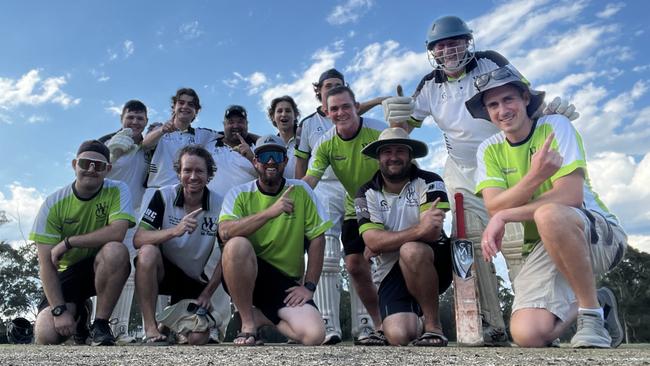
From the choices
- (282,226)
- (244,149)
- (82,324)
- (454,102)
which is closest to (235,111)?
(244,149)

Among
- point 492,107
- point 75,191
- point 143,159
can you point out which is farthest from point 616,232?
point 143,159

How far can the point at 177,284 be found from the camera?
4.57 meters

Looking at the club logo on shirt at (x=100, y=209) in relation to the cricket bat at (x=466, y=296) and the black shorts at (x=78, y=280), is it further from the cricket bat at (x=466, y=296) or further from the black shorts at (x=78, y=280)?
the cricket bat at (x=466, y=296)

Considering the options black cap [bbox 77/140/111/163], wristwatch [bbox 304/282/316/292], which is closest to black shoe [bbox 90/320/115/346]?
black cap [bbox 77/140/111/163]

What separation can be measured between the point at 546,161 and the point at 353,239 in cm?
167

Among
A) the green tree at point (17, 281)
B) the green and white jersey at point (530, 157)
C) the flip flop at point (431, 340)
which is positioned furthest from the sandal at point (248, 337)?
the green tree at point (17, 281)

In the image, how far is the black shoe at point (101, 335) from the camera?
3943 mm

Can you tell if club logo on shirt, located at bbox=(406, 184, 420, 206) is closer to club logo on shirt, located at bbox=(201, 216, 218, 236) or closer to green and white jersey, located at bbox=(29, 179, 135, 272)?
club logo on shirt, located at bbox=(201, 216, 218, 236)

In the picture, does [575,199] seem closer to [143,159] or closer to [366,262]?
[366,262]

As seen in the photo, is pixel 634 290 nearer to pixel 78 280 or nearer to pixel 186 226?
pixel 186 226

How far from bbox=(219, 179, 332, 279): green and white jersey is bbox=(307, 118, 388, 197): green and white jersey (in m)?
0.51

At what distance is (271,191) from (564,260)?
2162 mm

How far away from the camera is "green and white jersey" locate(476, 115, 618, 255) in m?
3.32

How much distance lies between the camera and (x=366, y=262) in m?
4.34
